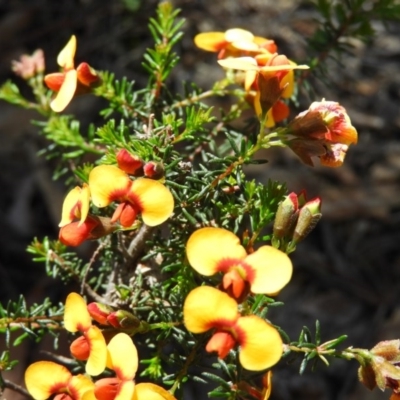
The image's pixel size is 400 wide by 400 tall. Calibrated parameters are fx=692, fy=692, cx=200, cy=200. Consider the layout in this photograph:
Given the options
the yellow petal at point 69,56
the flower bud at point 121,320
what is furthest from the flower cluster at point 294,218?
the yellow petal at point 69,56

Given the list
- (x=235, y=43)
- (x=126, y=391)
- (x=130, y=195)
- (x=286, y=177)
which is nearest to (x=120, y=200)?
(x=130, y=195)

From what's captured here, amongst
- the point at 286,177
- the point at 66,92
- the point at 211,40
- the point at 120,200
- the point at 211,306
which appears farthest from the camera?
the point at 286,177

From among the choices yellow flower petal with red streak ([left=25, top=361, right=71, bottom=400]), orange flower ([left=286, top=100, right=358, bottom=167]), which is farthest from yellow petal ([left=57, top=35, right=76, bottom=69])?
yellow flower petal with red streak ([left=25, top=361, right=71, bottom=400])

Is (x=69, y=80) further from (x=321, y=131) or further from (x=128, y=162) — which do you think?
(x=321, y=131)

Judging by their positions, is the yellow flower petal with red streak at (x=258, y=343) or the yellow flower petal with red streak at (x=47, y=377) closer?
the yellow flower petal with red streak at (x=258, y=343)

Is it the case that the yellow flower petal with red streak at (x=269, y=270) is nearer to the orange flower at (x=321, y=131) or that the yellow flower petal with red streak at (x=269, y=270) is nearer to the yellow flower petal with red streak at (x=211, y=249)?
the yellow flower petal with red streak at (x=211, y=249)

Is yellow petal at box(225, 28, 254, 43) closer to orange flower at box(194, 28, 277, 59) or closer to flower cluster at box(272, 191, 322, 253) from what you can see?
orange flower at box(194, 28, 277, 59)

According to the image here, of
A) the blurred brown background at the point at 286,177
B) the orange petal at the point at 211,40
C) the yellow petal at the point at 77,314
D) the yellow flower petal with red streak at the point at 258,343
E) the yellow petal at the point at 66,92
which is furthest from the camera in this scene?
the blurred brown background at the point at 286,177

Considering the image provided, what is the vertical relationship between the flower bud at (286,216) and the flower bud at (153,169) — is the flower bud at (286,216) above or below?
below
